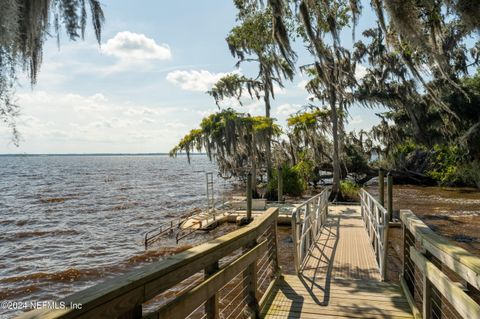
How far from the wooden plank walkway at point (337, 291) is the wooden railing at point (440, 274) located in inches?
12.2

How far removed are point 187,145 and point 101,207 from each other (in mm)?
7620

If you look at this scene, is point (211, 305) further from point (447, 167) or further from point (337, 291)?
point (447, 167)

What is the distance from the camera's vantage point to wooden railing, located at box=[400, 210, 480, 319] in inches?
78.2

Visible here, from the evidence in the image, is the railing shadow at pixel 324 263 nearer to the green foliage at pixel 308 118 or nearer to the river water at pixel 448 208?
the river water at pixel 448 208

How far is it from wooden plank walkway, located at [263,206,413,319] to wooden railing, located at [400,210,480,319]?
0.31m

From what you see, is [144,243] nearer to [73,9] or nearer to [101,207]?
[73,9]

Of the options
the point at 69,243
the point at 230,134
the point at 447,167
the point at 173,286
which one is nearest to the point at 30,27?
the point at 173,286

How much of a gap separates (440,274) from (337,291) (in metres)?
2.09

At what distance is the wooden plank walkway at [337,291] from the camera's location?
12.2 ft

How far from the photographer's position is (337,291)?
4414 millimetres

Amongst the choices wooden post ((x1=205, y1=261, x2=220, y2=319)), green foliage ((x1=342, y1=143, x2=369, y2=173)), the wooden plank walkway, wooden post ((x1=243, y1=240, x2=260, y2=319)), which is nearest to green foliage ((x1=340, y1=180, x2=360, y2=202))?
green foliage ((x1=342, y1=143, x2=369, y2=173))

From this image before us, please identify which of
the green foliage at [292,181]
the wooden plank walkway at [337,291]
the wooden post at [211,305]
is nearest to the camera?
the wooden post at [211,305]

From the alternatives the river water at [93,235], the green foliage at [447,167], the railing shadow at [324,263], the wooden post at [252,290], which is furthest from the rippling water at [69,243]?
the green foliage at [447,167]

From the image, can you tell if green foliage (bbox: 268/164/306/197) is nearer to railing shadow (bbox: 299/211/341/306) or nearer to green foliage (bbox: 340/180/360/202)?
green foliage (bbox: 340/180/360/202)
